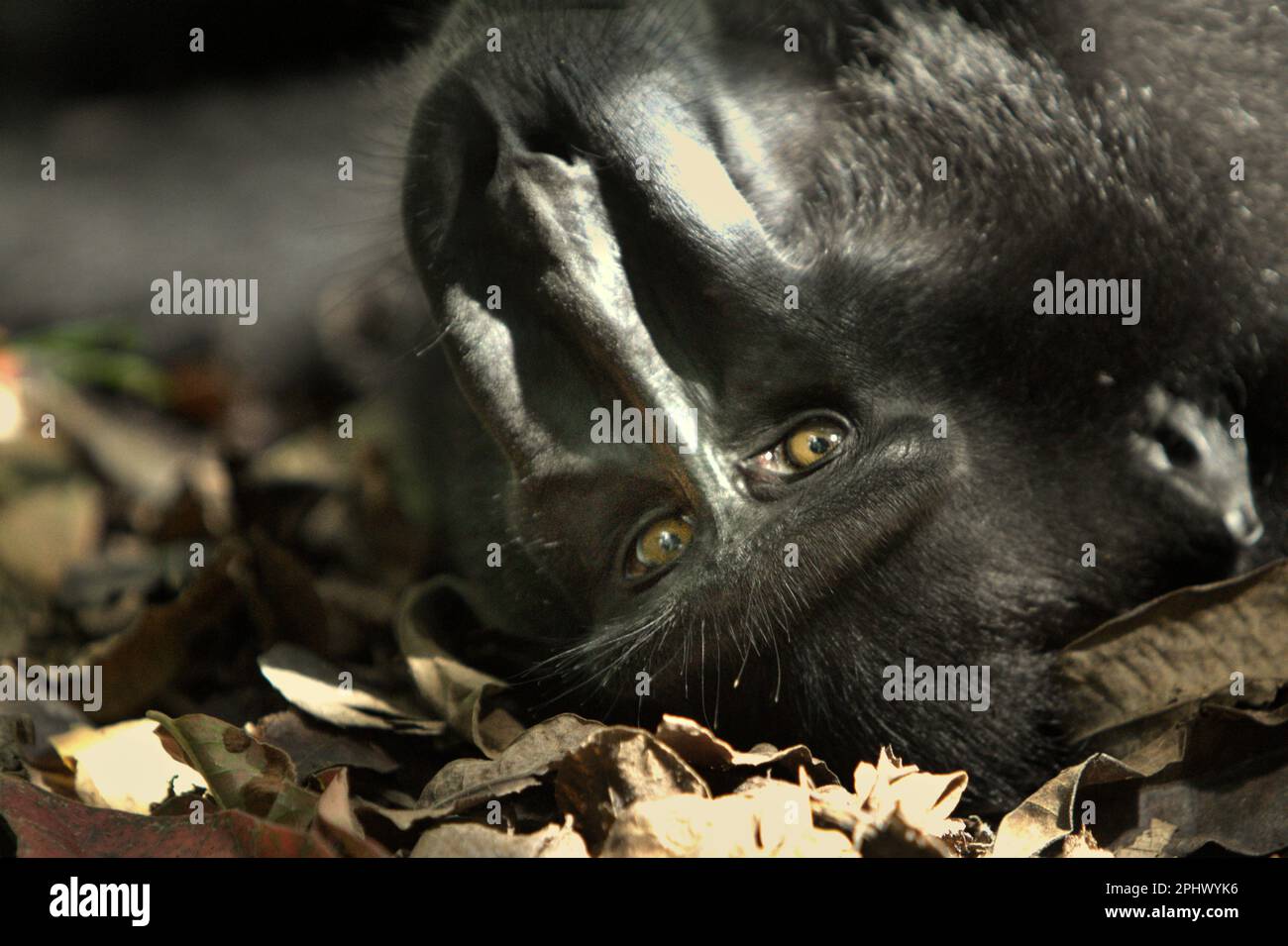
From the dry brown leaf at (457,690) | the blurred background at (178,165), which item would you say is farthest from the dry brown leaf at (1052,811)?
the blurred background at (178,165)

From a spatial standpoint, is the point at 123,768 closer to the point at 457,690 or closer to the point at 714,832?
the point at 457,690

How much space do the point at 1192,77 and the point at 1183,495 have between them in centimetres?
89

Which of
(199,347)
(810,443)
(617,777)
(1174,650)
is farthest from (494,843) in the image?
(199,347)

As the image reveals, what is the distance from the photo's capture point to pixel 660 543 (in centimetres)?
241

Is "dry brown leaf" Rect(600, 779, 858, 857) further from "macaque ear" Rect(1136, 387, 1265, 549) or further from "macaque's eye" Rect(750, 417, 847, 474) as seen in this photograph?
"macaque ear" Rect(1136, 387, 1265, 549)

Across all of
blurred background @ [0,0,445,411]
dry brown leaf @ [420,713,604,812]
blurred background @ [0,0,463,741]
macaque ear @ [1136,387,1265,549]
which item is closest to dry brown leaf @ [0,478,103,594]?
blurred background @ [0,0,463,741]

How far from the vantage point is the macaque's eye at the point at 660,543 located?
2.38m

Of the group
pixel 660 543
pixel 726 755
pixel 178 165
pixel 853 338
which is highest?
pixel 178 165

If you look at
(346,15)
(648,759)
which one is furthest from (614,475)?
(346,15)

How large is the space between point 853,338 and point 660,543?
0.48 m

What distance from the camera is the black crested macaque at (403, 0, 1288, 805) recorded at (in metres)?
2.32
